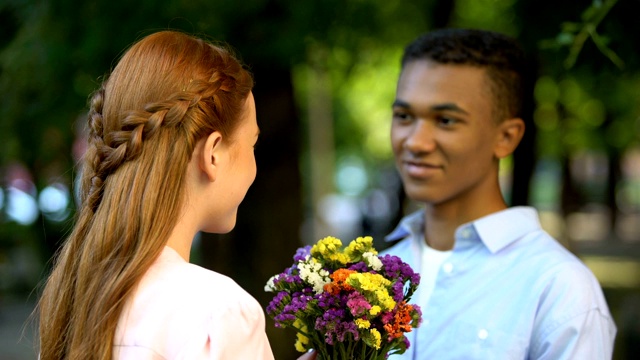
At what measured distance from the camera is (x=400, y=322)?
207 cm

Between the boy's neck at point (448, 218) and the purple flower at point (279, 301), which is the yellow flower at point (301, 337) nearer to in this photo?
the purple flower at point (279, 301)

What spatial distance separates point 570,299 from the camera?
2.55m

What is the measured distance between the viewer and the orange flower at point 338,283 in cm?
206

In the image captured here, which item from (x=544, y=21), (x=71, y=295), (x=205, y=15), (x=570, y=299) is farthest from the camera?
(x=544, y=21)

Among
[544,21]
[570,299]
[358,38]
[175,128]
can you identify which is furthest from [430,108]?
[358,38]

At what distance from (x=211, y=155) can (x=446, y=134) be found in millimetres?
1182

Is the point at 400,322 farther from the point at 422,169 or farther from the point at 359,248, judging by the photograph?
the point at 422,169

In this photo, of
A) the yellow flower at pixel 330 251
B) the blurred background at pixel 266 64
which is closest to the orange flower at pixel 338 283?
the yellow flower at pixel 330 251

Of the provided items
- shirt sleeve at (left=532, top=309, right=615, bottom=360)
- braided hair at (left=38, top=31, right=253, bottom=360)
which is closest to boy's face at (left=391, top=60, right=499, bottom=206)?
shirt sleeve at (left=532, top=309, right=615, bottom=360)

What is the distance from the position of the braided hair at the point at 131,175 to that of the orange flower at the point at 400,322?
1.96 feet

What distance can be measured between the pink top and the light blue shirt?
1001 millimetres

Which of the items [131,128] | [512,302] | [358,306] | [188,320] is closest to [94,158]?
[131,128]

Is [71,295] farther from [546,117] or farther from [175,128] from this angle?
[546,117]

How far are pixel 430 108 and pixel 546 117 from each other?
14.6 meters
